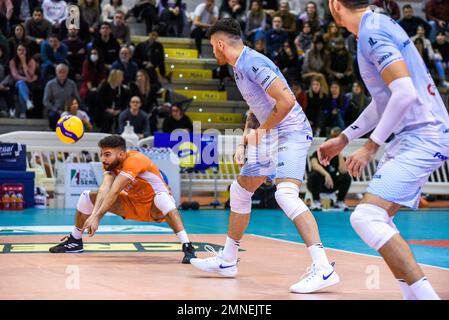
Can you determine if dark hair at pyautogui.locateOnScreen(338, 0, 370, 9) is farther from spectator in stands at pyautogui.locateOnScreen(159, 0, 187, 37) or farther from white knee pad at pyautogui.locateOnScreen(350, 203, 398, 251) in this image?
spectator in stands at pyautogui.locateOnScreen(159, 0, 187, 37)

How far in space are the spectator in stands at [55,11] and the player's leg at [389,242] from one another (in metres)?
15.6

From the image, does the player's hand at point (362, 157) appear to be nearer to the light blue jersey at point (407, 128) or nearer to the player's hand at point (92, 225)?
the light blue jersey at point (407, 128)

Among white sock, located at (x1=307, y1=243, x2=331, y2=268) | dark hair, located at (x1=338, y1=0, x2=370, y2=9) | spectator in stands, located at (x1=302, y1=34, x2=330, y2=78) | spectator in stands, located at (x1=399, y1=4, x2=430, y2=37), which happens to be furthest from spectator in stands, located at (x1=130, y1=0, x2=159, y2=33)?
dark hair, located at (x1=338, y1=0, x2=370, y2=9)

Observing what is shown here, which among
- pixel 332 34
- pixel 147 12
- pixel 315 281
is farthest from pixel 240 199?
pixel 332 34

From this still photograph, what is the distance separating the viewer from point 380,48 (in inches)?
201

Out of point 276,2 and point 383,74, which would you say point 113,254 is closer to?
point 383,74

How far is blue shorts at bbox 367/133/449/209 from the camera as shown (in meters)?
5.05

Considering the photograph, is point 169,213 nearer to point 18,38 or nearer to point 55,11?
point 18,38

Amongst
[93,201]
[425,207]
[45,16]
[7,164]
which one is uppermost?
[45,16]

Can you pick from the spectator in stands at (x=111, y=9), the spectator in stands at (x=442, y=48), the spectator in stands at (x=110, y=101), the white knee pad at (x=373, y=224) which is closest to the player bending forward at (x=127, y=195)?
the white knee pad at (x=373, y=224)

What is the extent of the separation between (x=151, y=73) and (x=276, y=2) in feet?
17.5

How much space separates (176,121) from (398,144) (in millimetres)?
12844

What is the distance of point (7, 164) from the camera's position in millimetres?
15719
